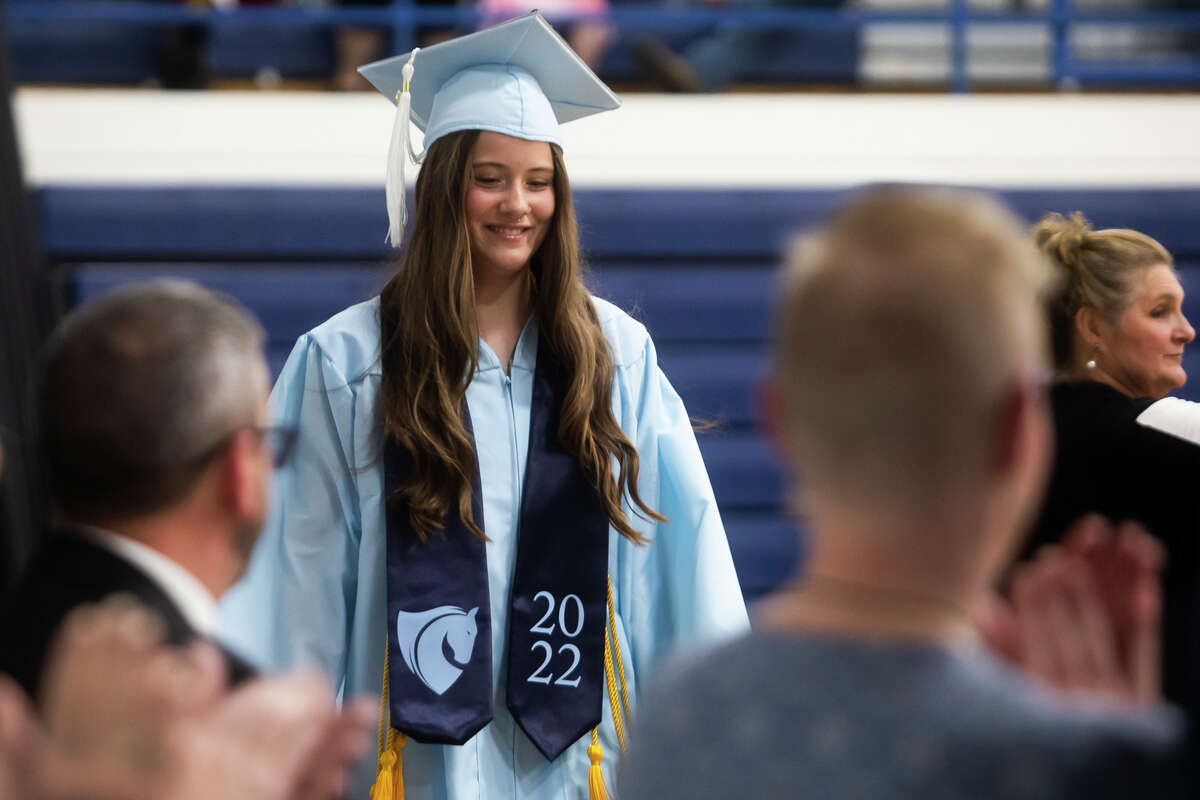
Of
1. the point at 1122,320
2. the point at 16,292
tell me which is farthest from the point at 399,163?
the point at 16,292

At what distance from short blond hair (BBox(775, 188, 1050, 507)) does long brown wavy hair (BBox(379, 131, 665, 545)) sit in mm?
1420

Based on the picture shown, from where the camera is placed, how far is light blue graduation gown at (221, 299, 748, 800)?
2.29 metres

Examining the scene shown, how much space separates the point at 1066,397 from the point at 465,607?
1.01m

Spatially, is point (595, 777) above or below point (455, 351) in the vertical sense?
below

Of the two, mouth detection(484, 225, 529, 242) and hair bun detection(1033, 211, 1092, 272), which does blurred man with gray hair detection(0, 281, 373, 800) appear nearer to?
mouth detection(484, 225, 529, 242)

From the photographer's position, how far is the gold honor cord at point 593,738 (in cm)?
222

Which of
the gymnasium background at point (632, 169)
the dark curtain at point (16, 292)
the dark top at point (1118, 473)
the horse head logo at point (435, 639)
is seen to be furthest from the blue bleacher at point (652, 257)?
the dark top at point (1118, 473)

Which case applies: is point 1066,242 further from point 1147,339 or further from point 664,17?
point 664,17

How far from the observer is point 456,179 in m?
2.39

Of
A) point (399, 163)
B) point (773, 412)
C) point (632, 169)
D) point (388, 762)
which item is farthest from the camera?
point (632, 169)

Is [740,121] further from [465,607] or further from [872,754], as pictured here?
[872,754]

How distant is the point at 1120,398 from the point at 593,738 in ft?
3.31

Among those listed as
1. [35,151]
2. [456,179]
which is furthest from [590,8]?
[456,179]

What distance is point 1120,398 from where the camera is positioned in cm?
211
